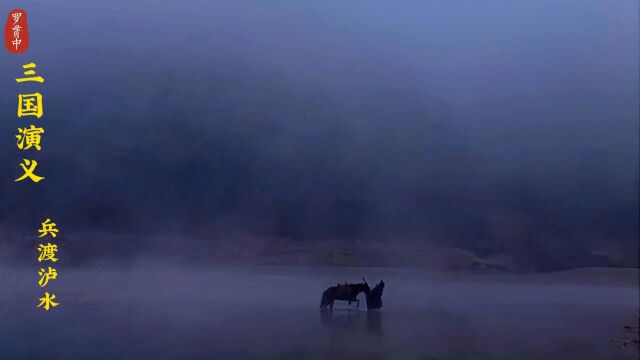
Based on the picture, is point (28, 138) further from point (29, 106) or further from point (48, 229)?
point (48, 229)

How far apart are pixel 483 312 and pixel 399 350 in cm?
74

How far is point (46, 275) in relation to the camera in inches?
143

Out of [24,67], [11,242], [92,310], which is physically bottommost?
[92,310]

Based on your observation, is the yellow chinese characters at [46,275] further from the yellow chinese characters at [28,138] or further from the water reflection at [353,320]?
the water reflection at [353,320]

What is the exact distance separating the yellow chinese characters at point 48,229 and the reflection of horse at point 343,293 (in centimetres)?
154

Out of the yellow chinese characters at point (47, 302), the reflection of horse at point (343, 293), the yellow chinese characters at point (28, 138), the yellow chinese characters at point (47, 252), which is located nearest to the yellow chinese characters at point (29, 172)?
the yellow chinese characters at point (28, 138)

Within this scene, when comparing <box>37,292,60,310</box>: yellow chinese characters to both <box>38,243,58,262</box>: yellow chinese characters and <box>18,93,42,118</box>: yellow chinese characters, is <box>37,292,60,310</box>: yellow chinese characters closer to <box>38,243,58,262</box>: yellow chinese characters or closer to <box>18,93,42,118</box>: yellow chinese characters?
<box>38,243,58,262</box>: yellow chinese characters

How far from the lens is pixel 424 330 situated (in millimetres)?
3684

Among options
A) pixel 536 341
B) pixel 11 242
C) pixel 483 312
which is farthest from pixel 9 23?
pixel 536 341

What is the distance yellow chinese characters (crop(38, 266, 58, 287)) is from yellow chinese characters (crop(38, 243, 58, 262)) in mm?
60

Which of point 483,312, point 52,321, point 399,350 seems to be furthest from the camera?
point 483,312

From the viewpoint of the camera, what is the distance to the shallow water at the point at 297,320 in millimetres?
3420

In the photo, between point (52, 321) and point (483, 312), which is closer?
point (52, 321)

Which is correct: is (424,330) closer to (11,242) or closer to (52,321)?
(52,321)
